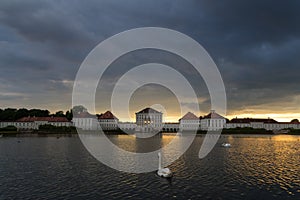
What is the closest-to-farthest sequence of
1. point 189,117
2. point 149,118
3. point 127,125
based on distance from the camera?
point 127,125
point 149,118
point 189,117

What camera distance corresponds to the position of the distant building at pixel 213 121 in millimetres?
177000

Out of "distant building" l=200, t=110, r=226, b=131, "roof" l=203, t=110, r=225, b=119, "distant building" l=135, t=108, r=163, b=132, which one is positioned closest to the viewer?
"distant building" l=200, t=110, r=226, b=131

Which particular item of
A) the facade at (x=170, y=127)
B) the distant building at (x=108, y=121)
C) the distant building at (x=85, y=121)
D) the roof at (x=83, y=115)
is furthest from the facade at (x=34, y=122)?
the facade at (x=170, y=127)

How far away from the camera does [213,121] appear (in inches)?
7008

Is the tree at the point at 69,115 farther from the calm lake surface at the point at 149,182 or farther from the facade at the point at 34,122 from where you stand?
the calm lake surface at the point at 149,182

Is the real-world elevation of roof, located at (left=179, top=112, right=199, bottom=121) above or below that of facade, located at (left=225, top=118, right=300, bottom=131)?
above

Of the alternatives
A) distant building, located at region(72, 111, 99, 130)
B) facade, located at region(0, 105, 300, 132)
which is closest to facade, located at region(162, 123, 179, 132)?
facade, located at region(0, 105, 300, 132)

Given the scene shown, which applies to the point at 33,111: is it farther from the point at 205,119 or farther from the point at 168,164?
the point at 168,164

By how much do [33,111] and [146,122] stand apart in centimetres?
7529

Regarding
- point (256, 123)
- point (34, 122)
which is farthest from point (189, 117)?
point (34, 122)

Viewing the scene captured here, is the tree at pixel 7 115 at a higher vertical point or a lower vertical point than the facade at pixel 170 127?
higher

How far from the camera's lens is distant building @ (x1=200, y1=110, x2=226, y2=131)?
581 feet

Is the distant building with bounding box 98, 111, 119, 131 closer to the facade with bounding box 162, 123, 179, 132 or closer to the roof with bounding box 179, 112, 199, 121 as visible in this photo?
the facade with bounding box 162, 123, 179, 132

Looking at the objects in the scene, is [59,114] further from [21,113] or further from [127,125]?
[127,125]
